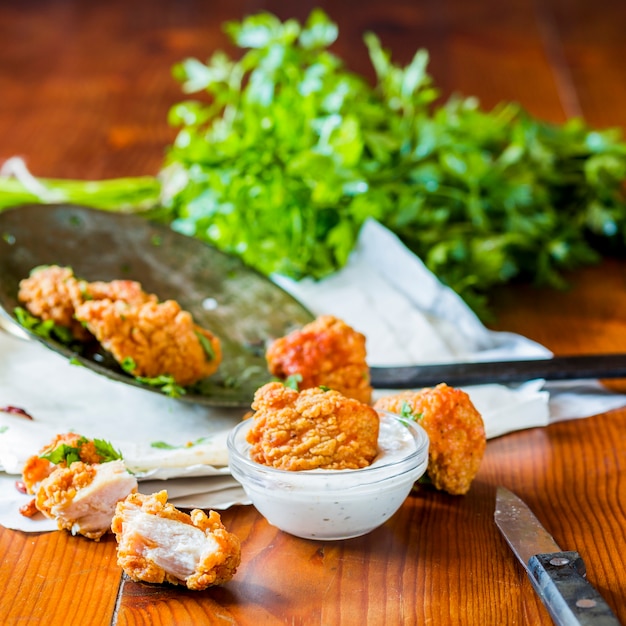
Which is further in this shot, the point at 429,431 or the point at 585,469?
the point at 585,469

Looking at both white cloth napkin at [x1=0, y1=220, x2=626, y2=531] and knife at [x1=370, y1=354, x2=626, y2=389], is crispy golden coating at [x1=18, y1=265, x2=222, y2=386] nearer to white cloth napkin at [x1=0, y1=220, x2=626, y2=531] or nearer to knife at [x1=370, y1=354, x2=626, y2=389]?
white cloth napkin at [x1=0, y1=220, x2=626, y2=531]

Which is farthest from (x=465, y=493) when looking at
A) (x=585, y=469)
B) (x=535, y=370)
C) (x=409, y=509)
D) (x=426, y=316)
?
(x=426, y=316)

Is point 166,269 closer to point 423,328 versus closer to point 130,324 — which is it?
point 130,324

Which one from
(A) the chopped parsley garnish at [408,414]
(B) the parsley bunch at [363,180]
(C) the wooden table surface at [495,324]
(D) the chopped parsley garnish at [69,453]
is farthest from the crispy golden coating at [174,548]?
(B) the parsley bunch at [363,180]

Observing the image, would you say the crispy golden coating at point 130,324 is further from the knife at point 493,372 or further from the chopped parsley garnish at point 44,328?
the knife at point 493,372

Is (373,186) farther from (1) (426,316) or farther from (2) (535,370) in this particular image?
(2) (535,370)

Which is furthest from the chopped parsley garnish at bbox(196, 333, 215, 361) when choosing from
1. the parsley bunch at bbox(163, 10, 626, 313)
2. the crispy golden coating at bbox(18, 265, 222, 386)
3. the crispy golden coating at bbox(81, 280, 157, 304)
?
the parsley bunch at bbox(163, 10, 626, 313)
